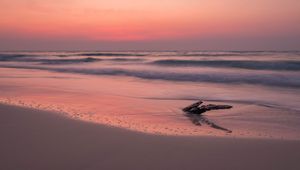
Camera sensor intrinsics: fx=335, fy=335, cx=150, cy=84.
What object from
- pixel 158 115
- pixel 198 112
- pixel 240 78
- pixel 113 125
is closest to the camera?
pixel 113 125

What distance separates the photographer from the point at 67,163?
3.25 metres

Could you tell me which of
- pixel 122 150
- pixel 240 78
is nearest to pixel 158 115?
pixel 122 150

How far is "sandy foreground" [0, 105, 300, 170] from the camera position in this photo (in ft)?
10.8

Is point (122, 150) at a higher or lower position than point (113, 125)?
lower

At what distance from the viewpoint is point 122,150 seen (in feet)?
12.3

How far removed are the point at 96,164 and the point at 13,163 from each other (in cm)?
78

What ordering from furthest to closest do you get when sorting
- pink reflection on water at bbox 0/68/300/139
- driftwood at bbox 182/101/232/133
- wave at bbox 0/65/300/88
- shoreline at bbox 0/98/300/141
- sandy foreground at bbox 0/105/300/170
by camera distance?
wave at bbox 0/65/300/88, driftwood at bbox 182/101/232/133, pink reflection on water at bbox 0/68/300/139, shoreline at bbox 0/98/300/141, sandy foreground at bbox 0/105/300/170

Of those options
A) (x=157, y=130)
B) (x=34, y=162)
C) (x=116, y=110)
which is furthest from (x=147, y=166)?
(x=116, y=110)

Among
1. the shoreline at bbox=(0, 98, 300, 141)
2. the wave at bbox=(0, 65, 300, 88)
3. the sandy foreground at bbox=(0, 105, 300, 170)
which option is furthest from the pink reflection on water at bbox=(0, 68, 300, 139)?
the wave at bbox=(0, 65, 300, 88)

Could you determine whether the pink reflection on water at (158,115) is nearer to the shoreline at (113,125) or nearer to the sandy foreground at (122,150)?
the shoreline at (113,125)

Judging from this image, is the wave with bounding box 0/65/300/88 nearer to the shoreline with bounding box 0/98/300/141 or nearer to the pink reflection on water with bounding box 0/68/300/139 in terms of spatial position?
the pink reflection on water with bounding box 0/68/300/139

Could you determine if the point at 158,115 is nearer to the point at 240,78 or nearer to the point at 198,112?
the point at 198,112

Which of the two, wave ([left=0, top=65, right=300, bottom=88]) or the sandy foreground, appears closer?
the sandy foreground

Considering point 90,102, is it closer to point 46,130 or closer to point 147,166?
point 46,130
